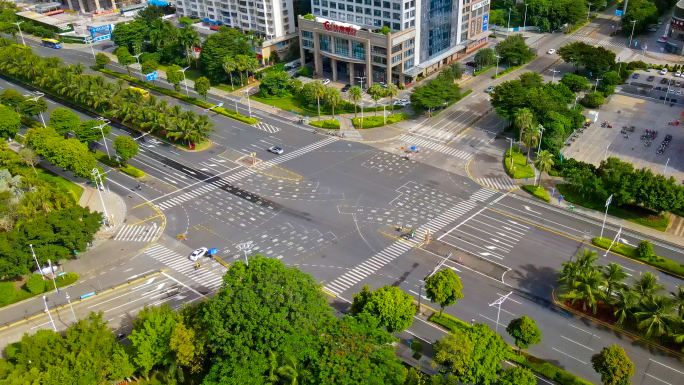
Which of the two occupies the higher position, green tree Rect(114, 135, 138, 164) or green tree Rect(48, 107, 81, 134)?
green tree Rect(48, 107, 81, 134)

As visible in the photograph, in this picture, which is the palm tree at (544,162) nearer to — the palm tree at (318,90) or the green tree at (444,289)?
the green tree at (444,289)

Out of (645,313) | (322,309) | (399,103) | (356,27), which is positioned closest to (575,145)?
(399,103)

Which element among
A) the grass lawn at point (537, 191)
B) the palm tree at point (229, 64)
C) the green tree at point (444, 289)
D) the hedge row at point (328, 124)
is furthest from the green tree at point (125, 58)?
the green tree at point (444, 289)

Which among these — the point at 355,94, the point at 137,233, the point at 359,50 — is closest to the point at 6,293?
the point at 137,233

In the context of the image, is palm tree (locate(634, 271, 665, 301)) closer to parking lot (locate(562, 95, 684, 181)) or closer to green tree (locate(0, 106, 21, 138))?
parking lot (locate(562, 95, 684, 181))

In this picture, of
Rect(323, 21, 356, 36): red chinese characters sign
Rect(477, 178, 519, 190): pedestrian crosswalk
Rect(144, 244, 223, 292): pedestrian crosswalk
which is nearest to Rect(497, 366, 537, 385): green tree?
Rect(144, 244, 223, 292): pedestrian crosswalk

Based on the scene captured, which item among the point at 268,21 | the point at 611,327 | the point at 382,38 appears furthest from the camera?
the point at 268,21

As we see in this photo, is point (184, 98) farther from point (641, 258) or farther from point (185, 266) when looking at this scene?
point (641, 258)
